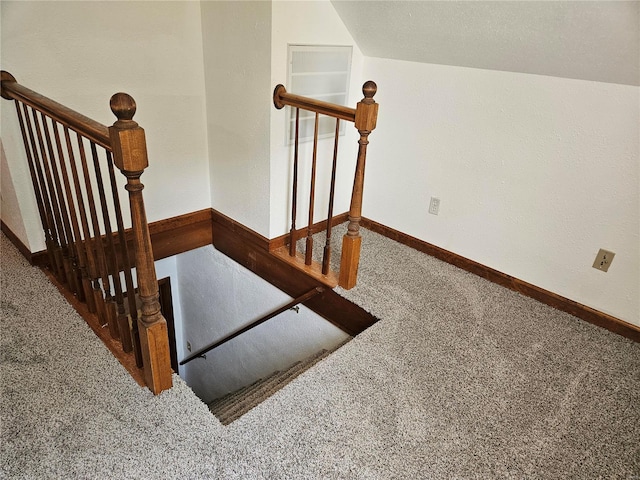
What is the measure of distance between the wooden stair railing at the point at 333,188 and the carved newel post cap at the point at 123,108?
3.24 ft

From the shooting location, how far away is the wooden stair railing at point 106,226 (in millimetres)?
1316

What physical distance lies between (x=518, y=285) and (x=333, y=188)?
118 cm

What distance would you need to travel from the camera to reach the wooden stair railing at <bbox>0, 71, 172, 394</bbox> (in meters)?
1.32

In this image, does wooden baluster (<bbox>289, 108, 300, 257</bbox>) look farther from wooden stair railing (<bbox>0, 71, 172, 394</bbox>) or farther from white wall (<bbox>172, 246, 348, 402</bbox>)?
wooden stair railing (<bbox>0, 71, 172, 394</bbox>)

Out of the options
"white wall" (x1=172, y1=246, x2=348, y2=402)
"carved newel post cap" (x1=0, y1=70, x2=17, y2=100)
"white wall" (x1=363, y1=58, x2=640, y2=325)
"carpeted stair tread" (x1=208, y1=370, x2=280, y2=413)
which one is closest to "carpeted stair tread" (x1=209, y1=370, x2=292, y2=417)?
"carpeted stair tread" (x1=208, y1=370, x2=280, y2=413)

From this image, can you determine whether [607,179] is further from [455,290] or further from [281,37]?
[281,37]

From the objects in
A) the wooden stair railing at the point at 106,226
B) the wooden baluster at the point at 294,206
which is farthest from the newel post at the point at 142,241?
the wooden baluster at the point at 294,206

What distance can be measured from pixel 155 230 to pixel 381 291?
1571mm

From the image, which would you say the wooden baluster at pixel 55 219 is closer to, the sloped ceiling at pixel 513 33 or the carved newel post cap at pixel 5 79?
the carved newel post cap at pixel 5 79

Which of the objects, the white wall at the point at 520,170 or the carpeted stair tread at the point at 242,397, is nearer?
the white wall at the point at 520,170

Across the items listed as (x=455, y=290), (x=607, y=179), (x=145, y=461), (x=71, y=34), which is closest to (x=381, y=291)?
(x=455, y=290)

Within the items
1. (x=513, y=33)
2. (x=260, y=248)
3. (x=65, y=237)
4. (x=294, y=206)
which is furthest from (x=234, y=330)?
(x=513, y=33)

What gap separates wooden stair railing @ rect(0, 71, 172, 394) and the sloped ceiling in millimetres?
1536

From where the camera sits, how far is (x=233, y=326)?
344 cm
